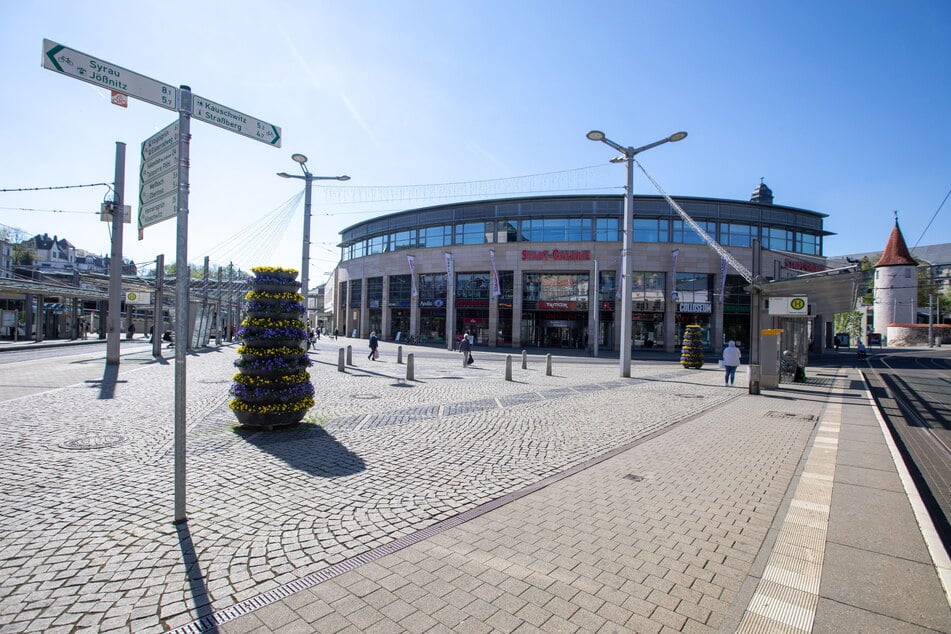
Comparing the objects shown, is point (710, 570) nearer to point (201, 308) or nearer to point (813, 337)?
point (201, 308)

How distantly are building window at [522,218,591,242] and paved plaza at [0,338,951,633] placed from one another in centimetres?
3538

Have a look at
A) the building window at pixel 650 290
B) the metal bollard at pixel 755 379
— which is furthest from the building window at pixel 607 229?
the metal bollard at pixel 755 379

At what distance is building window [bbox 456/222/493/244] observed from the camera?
45.4 metres

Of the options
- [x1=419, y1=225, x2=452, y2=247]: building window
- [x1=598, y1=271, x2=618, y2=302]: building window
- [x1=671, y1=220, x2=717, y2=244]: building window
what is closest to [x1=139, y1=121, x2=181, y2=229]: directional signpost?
[x1=598, y1=271, x2=618, y2=302]: building window

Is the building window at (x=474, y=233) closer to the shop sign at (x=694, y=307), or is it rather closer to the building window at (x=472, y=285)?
the building window at (x=472, y=285)

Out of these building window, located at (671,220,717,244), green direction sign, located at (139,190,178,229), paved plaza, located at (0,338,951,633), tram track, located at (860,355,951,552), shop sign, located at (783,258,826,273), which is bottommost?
tram track, located at (860,355,951,552)

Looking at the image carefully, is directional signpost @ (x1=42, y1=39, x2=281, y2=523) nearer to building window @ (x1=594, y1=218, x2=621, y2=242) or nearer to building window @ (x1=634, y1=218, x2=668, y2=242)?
building window @ (x1=594, y1=218, x2=621, y2=242)

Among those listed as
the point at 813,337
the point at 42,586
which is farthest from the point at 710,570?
the point at 813,337

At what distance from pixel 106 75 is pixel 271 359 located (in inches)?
194

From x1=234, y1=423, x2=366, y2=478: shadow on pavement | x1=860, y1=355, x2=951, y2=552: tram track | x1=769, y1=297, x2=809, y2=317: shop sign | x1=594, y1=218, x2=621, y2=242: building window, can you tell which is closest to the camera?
x1=860, y1=355, x2=951, y2=552: tram track

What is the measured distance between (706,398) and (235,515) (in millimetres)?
12556

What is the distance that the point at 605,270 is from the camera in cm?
4122

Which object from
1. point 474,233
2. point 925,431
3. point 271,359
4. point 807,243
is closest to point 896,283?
point 807,243

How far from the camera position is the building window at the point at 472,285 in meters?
44.4
